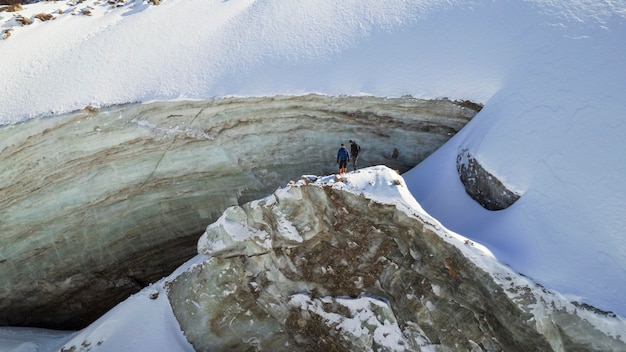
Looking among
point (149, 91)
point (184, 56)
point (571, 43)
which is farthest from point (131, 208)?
point (571, 43)

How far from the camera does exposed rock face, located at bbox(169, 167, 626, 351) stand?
7.25 metres

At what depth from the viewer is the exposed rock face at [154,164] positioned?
11.1m

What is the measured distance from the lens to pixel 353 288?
8977 millimetres

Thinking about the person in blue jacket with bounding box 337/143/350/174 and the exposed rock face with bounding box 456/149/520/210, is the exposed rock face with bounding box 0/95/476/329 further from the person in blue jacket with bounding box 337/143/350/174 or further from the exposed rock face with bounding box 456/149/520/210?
the exposed rock face with bounding box 456/149/520/210

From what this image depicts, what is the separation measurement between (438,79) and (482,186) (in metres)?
2.93

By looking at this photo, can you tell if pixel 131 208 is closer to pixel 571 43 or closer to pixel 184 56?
pixel 184 56

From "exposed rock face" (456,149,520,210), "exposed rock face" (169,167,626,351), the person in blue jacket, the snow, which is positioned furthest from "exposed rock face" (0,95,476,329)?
"exposed rock face" (169,167,626,351)

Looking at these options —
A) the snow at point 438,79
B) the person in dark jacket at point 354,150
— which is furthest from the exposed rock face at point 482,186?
the person in dark jacket at point 354,150

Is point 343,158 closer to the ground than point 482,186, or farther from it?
closer to the ground

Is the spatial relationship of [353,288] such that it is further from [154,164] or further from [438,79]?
[154,164]

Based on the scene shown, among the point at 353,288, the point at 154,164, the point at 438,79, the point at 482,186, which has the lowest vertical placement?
the point at 353,288

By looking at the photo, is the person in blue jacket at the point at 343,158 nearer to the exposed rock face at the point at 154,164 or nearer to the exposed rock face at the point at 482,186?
the exposed rock face at the point at 154,164

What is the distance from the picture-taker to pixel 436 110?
34.9ft

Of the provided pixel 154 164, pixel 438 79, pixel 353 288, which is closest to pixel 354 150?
pixel 438 79
